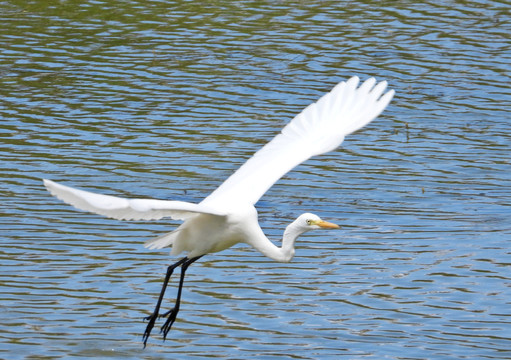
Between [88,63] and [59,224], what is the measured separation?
5.93m

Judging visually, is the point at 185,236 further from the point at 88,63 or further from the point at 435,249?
the point at 88,63

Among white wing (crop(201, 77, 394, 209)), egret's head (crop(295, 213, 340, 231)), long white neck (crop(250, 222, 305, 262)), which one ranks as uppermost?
white wing (crop(201, 77, 394, 209))

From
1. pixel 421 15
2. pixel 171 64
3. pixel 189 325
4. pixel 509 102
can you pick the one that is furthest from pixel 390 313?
pixel 421 15

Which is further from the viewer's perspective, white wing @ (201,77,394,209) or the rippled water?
the rippled water

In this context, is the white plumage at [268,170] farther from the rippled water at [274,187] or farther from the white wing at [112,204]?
the white wing at [112,204]

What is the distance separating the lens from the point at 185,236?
28.0ft

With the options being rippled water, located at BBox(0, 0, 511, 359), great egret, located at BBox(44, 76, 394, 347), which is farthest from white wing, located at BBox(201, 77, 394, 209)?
rippled water, located at BBox(0, 0, 511, 359)

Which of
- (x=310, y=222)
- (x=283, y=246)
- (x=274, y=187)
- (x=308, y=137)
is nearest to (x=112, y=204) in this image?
(x=310, y=222)

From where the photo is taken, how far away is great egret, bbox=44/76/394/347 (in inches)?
323

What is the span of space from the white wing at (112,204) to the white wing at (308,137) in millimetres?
1332

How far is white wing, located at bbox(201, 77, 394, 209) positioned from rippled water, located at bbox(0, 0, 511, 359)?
38.2 inches

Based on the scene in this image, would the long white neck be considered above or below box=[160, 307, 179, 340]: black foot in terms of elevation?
above

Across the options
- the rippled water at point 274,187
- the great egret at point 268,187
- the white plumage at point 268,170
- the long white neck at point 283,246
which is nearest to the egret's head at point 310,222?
the great egret at point 268,187

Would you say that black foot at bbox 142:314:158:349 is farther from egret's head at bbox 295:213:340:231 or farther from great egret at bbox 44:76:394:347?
egret's head at bbox 295:213:340:231
